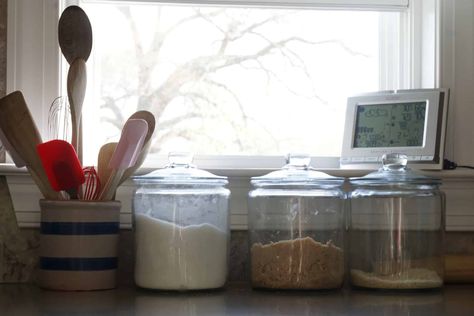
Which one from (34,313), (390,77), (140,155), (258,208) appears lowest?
(34,313)

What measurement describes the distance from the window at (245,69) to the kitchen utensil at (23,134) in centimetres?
30

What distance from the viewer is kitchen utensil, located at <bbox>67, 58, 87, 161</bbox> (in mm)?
1550

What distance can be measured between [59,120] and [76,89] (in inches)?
6.2

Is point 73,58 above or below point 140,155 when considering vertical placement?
above

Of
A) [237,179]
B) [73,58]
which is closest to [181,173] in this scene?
[237,179]

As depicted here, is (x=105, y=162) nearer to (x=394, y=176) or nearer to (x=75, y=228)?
(x=75, y=228)

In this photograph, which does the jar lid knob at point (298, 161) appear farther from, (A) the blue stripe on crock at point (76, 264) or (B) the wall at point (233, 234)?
(A) the blue stripe on crock at point (76, 264)

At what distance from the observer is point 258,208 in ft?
5.27

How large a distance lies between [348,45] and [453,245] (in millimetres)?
520

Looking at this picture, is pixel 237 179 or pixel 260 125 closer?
pixel 237 179

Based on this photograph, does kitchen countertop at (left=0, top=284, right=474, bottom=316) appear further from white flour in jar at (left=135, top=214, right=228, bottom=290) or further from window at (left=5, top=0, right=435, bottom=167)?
window at (left=5, top=0, right=435, bottom=167)

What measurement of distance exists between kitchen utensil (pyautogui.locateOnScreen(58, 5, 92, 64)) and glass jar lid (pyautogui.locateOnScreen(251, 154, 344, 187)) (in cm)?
42

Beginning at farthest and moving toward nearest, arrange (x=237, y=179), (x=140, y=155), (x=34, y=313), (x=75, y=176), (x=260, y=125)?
(x=260, y=125), (x=237, y=179), (x=140, y=155), (x=75, y=176), (x=34, y=313)

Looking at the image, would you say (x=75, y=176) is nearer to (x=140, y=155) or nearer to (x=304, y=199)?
(x=140, y=155)
